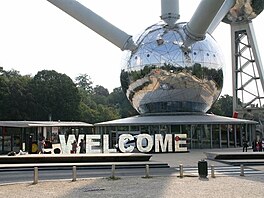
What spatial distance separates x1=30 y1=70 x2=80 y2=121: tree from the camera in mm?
71094

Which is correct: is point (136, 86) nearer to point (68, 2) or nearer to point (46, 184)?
point (68, 2)

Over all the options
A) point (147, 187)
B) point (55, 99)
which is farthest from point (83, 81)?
point (147, 187)

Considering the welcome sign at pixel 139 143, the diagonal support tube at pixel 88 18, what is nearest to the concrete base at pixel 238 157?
the welcome sign at pixel 139 143

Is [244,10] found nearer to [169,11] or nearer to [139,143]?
[169,11]

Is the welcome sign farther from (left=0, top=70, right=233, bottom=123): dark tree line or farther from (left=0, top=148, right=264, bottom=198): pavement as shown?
(left=0, top=70, right=233, bottom=123): dark tree line

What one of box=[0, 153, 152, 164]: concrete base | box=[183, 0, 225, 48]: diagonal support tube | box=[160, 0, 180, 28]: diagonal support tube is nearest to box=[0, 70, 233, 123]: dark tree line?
box=[160, 0, 180, 28]: diagonal support tube

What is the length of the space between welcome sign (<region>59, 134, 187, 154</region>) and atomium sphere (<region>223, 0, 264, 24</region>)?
27.1 m

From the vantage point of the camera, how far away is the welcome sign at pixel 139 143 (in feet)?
93.7

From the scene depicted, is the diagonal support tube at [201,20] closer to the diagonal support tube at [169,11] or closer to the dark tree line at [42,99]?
the diagonal support tube at [169,11]

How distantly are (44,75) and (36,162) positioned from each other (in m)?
59.1

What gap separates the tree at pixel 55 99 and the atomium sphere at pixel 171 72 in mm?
35685

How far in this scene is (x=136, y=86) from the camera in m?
35.9

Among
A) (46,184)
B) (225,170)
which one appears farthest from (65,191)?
(225,170)

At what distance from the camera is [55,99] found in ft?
240
